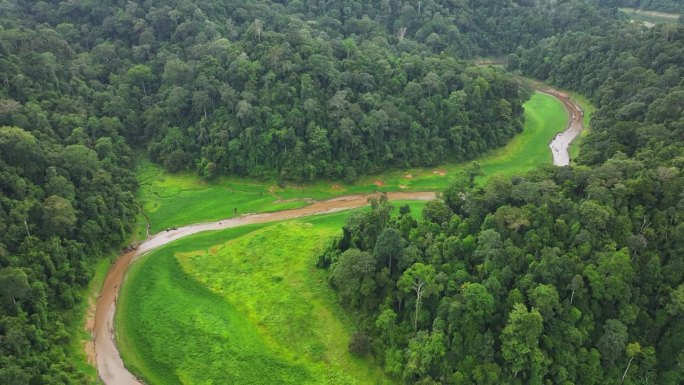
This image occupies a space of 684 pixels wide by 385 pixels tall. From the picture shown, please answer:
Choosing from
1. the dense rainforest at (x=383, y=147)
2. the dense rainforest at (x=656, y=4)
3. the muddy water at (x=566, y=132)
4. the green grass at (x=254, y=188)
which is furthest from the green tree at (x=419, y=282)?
the dense rainforest at (x=656, y=4)

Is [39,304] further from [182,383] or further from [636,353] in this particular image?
[636,353]

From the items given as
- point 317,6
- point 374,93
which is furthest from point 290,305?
point 317,6

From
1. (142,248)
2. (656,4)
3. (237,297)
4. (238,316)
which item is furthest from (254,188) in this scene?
(656,4)

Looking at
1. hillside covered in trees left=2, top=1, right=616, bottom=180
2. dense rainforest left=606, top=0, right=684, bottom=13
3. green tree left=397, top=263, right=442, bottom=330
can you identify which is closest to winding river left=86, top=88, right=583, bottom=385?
hillside covered in trees left=2, top=1, right=616, bottom=180

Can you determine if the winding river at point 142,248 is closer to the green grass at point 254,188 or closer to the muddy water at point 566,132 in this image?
the muddy water at point 566,132

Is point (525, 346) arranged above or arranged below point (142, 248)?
above

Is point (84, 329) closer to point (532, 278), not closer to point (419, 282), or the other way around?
point (419, 282)

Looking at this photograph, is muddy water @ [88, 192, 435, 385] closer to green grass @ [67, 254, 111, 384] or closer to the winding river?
the winding river
